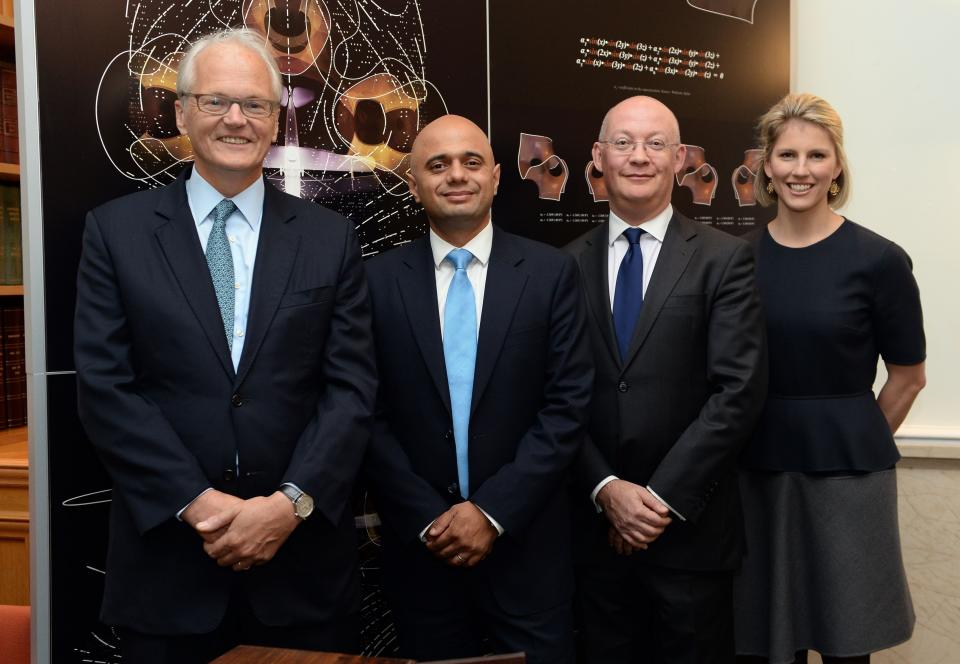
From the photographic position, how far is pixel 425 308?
2262mm

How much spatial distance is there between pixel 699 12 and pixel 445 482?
2227 mm

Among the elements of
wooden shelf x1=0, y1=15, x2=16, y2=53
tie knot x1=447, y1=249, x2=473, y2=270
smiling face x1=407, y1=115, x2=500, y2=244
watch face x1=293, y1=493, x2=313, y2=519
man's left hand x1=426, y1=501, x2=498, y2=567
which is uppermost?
wooden shelf x1=0, y1=15, x2=16, y2=53

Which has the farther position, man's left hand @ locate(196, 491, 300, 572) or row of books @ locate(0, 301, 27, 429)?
row of books @ locate(0, 301, 27, 429)

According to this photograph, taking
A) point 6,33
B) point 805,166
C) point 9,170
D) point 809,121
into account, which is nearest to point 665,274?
point 805,166

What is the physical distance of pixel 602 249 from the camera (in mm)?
2506

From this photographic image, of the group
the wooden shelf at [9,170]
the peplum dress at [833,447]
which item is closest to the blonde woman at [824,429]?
the peplum dress at [833,447]

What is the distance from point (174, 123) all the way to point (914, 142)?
2891 mm

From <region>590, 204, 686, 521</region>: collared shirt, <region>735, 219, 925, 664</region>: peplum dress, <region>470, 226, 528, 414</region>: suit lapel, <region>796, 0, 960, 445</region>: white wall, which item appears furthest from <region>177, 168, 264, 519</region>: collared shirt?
<region>796, 0, 960, 445</region>: white wall

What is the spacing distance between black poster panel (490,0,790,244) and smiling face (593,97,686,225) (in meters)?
0.60

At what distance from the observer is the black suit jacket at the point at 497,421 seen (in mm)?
2188

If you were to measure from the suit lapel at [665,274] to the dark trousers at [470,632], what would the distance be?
690 mm

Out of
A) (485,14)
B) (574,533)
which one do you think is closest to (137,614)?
(574,533)

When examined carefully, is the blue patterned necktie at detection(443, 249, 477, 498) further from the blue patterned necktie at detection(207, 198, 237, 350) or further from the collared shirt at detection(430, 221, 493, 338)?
the blue patterned necktie at detection(207, 198, 237, 350)

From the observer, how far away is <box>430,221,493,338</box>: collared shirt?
231 centimetres
